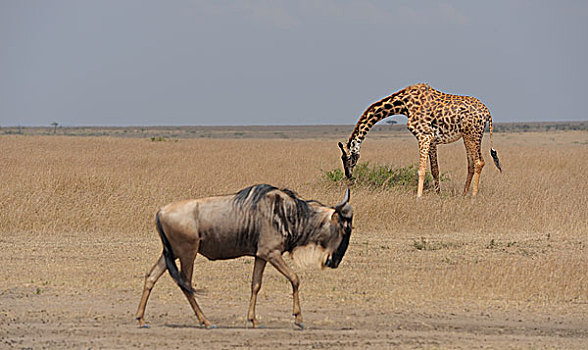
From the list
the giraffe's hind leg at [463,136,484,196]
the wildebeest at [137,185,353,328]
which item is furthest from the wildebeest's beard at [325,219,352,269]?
the giraffe's hind leg at [463,136,484,196]

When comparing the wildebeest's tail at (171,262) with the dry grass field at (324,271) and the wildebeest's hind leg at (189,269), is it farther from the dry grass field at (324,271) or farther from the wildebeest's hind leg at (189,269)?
the dry grass field at (324,271)

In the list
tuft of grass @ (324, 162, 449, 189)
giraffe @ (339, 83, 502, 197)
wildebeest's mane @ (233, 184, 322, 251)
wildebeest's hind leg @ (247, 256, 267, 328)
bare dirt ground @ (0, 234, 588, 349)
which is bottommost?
bare dirt ground @ (0, 234, 588, 349)

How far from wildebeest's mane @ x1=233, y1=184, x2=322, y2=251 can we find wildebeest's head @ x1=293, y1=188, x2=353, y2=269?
3.3 inches

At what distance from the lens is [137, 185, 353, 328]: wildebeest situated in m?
6.87

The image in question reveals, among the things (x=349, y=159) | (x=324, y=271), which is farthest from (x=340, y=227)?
(x=349, y=159)

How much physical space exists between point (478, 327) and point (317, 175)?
12.9 m

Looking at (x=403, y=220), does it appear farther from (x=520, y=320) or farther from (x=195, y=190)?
(x=520, y=320)

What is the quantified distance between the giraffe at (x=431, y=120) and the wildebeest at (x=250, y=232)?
916 centimetres

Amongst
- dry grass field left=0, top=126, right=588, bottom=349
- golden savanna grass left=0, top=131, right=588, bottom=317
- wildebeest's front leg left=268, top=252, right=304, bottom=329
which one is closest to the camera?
wildebeest's front leg left=268, top=252, right=304, bottom=329

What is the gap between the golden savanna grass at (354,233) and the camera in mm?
8969

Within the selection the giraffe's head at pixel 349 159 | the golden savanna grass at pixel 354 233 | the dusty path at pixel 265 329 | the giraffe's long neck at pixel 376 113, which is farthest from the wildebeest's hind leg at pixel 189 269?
the giraffe's long neck at pixel 376 113

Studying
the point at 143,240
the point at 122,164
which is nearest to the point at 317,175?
the point at 122,164

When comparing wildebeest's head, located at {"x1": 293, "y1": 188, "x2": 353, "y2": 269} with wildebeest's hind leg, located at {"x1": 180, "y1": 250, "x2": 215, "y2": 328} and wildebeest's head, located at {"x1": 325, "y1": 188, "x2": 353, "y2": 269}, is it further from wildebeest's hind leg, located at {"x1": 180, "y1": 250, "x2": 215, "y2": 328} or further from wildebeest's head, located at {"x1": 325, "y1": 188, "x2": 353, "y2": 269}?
wildebeest's hind leg, located at {"x1": 180, "y1": 250, "x2": 215, "y2": 328}

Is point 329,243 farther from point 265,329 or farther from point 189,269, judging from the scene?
point 189,269
